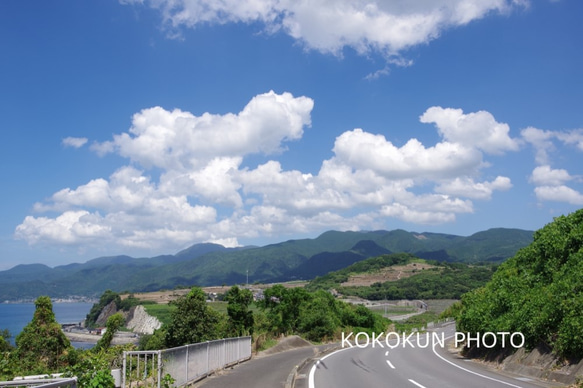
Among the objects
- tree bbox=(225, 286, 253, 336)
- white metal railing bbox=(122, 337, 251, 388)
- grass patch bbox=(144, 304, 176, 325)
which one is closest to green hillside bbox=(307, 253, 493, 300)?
grass patch bbox=(144, 304, 176, 325)

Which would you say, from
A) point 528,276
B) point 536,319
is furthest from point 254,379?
point 528,276

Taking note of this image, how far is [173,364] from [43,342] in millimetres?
5758

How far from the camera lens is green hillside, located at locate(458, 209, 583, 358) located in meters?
14.0

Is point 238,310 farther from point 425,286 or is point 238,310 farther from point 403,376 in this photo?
point 425,286

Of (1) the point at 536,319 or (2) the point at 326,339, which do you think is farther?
(2) the point at 326,339

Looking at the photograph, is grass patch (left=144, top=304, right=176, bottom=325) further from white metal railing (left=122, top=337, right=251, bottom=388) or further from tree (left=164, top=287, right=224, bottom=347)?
white metal railing (left=122, top=337, right=251, bottom=388)

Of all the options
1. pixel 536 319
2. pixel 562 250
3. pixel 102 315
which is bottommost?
pixel 102 315

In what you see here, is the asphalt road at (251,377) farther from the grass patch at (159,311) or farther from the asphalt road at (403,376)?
the grass patch at (159,311)

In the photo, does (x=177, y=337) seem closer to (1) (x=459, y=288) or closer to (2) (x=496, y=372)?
(2) (x=496, y=372)

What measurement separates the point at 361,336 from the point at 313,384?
39.7 m

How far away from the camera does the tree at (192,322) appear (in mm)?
22000

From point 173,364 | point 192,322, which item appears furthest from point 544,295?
point 192,322

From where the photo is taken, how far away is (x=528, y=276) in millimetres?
21375

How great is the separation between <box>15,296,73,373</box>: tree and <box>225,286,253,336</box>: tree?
11683 millimetres
